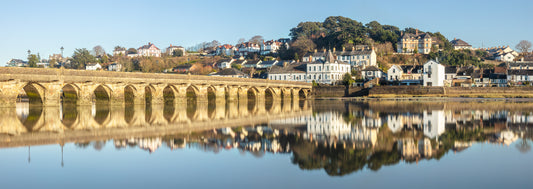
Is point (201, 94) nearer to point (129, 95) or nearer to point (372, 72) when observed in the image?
point (129, 95)

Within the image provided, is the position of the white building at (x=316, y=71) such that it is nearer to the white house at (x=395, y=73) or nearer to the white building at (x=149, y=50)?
the white house at (x=395, y=73)

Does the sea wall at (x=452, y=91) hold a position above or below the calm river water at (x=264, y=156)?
above

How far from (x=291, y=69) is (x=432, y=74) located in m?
26.2

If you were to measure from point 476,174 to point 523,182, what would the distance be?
4.85 ft

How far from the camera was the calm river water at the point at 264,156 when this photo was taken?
1486 cm

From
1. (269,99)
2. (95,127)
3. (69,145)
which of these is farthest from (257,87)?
(69,145)

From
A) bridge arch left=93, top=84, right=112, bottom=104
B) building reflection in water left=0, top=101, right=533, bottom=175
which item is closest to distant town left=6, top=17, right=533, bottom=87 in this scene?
bridge arch left=93, top=84, right=112, bottom=104

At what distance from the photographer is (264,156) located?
19219 millimetres

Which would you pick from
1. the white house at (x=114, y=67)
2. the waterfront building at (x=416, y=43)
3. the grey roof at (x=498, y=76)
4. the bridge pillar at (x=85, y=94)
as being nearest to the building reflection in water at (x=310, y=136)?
the bridge pillar at (x=85, y=94)

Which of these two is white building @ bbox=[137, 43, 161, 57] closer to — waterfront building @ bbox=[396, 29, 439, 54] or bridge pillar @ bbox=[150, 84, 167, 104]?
waterfront building @ bbox=[396, 29, 439, 54]

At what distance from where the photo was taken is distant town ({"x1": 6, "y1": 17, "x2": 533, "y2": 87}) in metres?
93.3

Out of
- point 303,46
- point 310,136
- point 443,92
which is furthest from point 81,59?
point 310,136

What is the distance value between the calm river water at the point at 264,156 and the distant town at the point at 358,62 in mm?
61178

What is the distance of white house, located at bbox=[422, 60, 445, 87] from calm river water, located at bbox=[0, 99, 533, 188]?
5625cm
